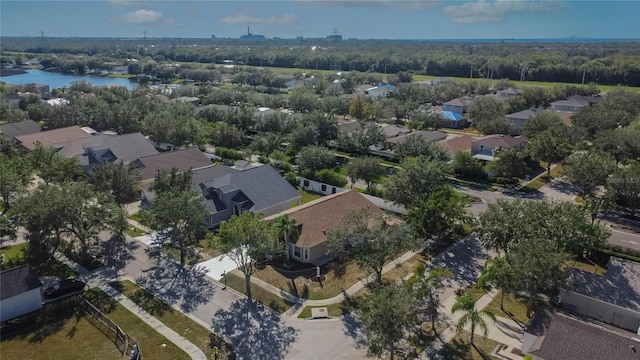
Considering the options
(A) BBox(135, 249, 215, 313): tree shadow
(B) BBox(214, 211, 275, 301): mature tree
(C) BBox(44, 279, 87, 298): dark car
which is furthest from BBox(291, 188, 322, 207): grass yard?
(C) BBox(44, 279, 87, 298): dark car

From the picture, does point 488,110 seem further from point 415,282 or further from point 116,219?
point 116,219

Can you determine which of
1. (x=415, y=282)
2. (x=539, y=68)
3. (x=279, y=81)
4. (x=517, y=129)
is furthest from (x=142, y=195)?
(x=539, y=68)

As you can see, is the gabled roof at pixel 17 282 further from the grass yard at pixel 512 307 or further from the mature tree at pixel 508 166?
the mature tree at pixel 508 166

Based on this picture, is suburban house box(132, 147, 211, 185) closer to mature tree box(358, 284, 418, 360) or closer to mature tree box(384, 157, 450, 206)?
mature tree box(384, 157, 450, 206)

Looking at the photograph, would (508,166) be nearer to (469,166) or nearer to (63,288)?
(469,166)

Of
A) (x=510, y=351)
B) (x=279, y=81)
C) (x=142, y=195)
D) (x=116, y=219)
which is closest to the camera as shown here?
(x=510, y=351)
